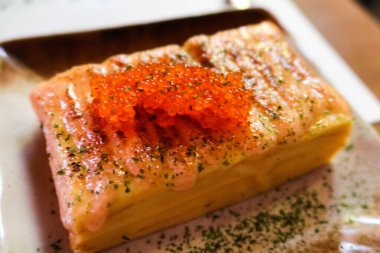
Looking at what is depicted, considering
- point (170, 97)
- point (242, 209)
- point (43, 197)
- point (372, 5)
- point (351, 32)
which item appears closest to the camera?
point (170, 97)

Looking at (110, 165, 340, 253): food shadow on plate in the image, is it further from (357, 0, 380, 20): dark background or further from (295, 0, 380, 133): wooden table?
(357, 0, 380, 20): dark background

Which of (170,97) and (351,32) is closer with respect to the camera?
(170,97)

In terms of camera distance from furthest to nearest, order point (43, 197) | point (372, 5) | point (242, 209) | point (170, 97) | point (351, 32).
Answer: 1. point (372, 5)
2. point (351, 32)
3. point (242, 209)
4. point (43, 197)
5. point (170, 97)

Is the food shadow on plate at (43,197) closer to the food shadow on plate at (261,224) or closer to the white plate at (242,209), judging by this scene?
the white plate at (242,209)

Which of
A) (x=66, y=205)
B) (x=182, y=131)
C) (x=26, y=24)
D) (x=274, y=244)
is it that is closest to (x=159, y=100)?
(x=182, y=131)

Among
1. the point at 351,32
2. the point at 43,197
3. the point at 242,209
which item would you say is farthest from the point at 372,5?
the point at 43,197

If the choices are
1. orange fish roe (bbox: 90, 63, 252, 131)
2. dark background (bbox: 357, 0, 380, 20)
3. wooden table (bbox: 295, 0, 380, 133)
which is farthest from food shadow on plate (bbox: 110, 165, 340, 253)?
dark background (bbox: 357, 0, 380, 20)

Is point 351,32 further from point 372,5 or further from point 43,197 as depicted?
point 43,197
